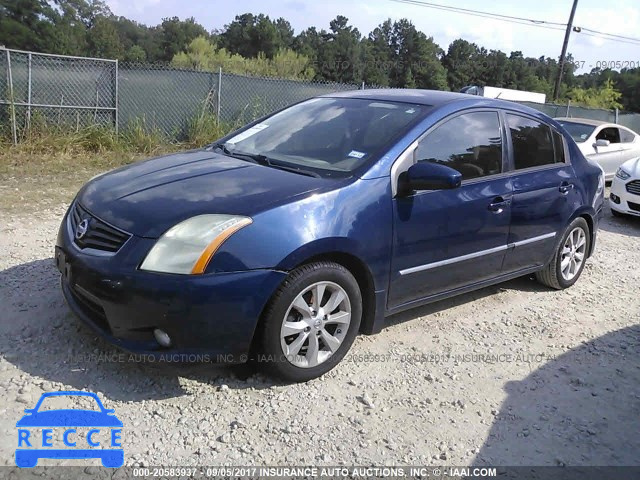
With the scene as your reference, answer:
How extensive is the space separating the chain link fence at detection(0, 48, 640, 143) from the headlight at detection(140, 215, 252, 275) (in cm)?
746

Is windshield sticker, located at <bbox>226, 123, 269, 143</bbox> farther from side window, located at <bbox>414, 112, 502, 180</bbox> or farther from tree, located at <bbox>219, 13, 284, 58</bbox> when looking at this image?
tree, located at <bbox>219, 13, 284, 58</bbox>

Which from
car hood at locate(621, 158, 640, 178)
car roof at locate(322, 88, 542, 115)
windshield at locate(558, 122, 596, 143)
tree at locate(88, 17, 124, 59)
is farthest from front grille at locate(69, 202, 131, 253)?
tree at locate(88, 17, 124, 59)

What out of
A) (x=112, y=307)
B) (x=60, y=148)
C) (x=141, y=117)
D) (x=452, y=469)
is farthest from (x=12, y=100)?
(x=452, y=469)

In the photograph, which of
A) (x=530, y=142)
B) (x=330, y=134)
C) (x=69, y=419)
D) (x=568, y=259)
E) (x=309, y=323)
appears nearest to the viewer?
(x=69, y=419)

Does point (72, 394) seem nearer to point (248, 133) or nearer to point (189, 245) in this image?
point (189, 245)

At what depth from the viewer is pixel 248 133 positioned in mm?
4383

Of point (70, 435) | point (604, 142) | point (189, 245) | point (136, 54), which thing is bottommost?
point (70, 435)

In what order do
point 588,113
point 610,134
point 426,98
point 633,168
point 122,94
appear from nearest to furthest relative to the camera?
point 426,98, point 633,168, point 122,94, point 610,134, point 588,113

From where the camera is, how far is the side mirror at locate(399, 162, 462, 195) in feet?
11.3

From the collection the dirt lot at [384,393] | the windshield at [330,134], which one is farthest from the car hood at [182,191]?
the dirt lot at [384,393]

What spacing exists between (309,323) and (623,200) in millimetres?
7186

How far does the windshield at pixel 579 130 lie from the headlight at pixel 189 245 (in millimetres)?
9584

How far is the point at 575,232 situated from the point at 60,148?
822 cm

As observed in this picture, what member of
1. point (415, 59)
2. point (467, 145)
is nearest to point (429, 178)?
point (467, 145)
